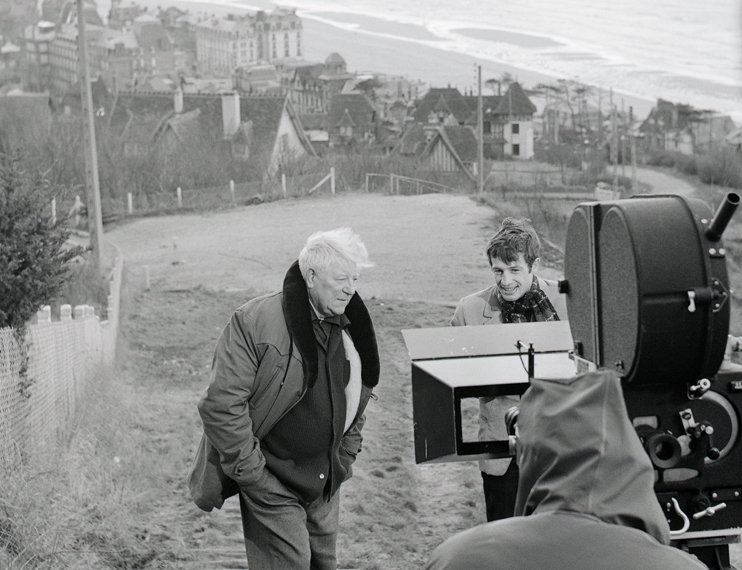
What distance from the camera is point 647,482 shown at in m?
1.98

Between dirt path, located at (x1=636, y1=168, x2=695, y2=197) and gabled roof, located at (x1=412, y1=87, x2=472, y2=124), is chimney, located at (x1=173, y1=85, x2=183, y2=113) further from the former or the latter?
dirt path, located at (x1=636, y1=168, x2=695, y2=197)

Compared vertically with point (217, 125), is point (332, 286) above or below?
above

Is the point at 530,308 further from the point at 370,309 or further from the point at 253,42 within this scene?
the point at 253,42

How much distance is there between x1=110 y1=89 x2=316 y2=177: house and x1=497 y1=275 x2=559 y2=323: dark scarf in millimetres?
42658

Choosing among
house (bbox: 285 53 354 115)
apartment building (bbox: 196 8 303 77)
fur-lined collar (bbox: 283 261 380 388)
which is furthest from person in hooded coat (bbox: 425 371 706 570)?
apartment building (bbox: 196 8 303 77)

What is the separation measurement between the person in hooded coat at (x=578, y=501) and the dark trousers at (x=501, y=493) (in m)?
2.23

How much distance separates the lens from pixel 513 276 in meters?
4.41

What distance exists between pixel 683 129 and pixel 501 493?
61.7 meters

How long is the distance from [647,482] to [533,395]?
0.93 ft

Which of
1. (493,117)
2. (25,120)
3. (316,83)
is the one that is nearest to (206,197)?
(25,120)

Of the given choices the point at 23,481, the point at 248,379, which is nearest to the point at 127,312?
the point at 23,481

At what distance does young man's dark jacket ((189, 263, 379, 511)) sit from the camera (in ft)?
11.8

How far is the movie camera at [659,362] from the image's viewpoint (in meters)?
2.45

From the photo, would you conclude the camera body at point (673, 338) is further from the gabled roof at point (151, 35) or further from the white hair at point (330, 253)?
the gabled roof at point (151, 35)
